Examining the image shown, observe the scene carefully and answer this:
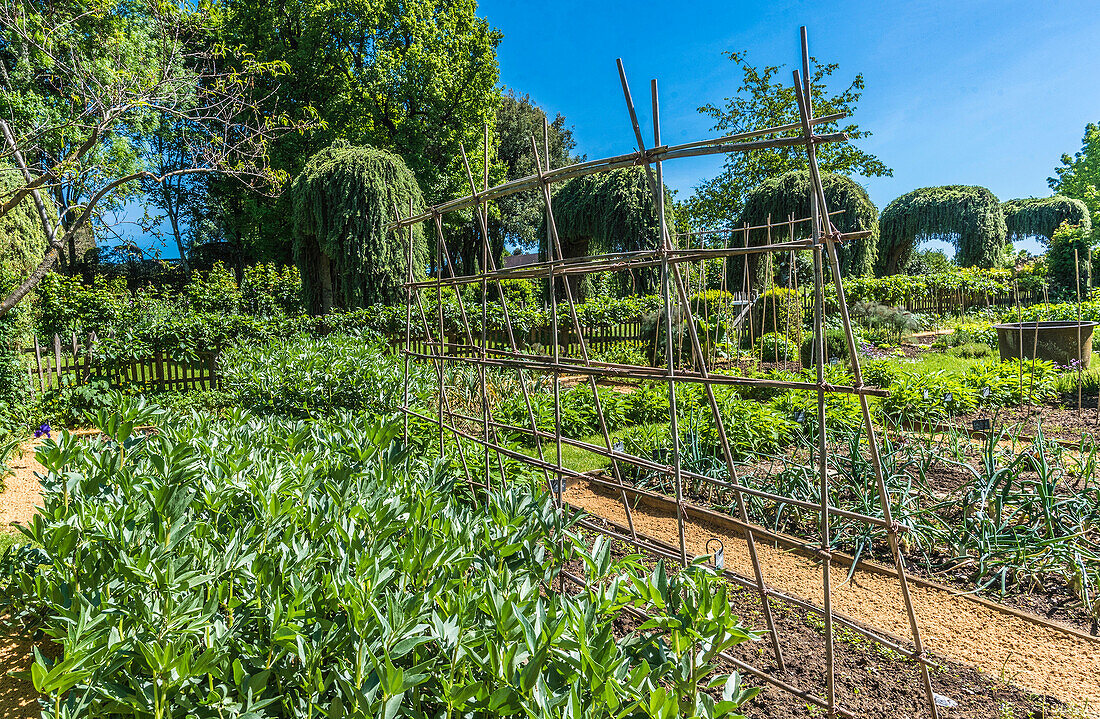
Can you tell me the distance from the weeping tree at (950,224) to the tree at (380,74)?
2276cm

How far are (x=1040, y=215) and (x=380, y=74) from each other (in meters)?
42.3

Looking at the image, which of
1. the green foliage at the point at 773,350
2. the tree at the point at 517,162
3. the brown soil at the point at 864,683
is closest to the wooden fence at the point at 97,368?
the brown soil at the point at 864,683

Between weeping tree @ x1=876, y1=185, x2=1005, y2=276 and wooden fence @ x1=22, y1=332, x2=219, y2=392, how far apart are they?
31.9m

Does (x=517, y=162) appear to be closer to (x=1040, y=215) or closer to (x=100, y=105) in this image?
(x=100, y=105)

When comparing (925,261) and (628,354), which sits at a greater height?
(925,261)

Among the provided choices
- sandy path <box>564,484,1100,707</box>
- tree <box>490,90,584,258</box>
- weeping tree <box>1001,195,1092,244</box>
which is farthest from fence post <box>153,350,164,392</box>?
weeping tree <box>1001,195,1092,244</box>

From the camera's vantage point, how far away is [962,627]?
258cm

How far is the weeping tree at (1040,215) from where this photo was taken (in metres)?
37.4

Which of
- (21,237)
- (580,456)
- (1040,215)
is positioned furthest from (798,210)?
(1040,215)

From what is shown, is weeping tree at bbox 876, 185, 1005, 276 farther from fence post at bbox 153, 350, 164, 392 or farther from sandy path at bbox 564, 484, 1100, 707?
sandy path at bbox 564, 484, 1100, 707

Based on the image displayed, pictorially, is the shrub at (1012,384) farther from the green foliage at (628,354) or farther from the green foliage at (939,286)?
the green foliage at (939,286)

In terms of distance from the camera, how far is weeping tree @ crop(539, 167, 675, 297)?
15273 mm

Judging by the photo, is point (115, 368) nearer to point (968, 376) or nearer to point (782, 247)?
point (782, 247)

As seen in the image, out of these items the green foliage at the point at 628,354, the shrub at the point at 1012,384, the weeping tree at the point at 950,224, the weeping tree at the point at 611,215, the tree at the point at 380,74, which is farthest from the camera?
the weeping tree at the point at 950,224
